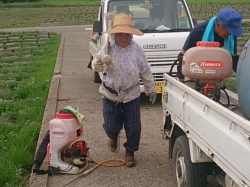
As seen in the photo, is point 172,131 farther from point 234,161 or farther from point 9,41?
point 9,41

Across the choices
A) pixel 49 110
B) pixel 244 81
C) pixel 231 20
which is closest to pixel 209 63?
pixel 231 20

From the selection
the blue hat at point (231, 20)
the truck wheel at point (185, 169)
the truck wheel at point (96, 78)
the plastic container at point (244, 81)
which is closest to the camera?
the plastic container at point (244, 81)

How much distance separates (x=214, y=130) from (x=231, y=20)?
5.90ft

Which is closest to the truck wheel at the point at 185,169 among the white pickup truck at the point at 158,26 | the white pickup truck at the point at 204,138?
the white pickup truck at the point at 204,138

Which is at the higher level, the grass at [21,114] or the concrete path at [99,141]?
the grass at [21,114]

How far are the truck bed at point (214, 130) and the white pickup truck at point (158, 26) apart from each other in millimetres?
3834

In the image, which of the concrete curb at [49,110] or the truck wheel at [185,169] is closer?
the truck wheel at [185,169]

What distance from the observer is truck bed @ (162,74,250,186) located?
332cm

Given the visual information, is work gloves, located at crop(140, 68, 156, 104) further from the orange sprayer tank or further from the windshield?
the windshield

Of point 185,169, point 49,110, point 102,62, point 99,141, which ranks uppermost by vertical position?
point 102,62

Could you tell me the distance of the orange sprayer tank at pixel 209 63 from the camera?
491 centimetres

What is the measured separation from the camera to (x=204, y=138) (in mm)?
3996

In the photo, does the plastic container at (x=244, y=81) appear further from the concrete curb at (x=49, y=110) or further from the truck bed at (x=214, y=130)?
the concrete curb at (x=49, y=110)

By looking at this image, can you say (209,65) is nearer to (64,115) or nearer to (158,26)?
(64,115)
